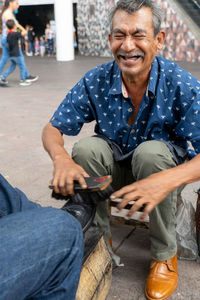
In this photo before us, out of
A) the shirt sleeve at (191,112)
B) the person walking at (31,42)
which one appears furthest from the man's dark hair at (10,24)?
the person walking at (31,42)

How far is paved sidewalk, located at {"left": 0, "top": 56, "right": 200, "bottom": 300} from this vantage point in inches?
75.3

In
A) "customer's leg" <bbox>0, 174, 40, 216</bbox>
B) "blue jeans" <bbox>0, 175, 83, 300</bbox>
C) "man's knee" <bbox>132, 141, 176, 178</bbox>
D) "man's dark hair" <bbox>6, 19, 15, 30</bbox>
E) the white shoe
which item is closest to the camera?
"blue jeans" <bbox>0, 175, 83, 300</bbox>

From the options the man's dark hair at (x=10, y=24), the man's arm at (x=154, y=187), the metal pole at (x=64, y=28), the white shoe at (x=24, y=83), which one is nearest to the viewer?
the man's arm at (x=154, y=187)

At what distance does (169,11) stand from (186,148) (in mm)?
11724

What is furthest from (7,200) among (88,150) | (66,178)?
(88,150)

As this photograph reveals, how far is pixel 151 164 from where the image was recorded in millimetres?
1725

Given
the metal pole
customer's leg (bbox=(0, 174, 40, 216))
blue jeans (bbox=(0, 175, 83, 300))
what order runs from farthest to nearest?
the metal pole < customer's leg (bbox=(0, 174, 40, 216)) < blue jeans (bbox=(0, 175, 83, 300))

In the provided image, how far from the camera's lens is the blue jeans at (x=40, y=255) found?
97 cm

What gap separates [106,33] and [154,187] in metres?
13.9

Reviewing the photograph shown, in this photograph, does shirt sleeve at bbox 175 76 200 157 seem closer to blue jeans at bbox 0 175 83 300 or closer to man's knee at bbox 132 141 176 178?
man's knee at bbox 132 141 176 178

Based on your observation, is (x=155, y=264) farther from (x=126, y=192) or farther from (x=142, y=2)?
(x=142, y=2)

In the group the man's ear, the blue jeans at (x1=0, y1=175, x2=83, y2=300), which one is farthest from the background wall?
the blue jeans at (x1=0, y1=175, x2=83, y2=300)

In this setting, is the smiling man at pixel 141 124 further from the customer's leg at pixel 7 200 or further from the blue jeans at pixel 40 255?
the blue jeans at pixel 40 255

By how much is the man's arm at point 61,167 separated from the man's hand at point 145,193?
0.54 feet
